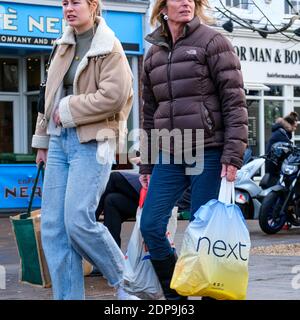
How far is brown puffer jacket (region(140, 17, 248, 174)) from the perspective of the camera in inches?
217

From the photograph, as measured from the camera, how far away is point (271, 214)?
13.1m

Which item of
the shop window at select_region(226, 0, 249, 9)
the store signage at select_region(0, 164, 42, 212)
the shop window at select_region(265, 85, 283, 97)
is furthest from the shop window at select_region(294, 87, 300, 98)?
the store signage at select_region(0, 164, 42, 212)

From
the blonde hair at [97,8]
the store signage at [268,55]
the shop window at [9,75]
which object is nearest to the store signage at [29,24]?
the shop window at [9,75]

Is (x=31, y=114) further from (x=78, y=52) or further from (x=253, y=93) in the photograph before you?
(x=78, y=52)

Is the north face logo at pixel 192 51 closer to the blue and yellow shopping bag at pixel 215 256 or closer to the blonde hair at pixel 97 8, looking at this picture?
the blonde hair at pixel 97 8

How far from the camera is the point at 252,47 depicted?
78.5 feet

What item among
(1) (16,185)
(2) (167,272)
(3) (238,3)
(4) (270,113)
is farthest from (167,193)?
(4) (270,113)

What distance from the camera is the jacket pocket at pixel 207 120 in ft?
18.3

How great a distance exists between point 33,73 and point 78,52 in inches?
581

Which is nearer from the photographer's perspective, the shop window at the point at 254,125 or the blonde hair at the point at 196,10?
the blonde hair at the point at 196,10

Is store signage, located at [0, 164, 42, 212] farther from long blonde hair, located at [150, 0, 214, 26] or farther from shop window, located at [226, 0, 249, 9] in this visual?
long blonde hair, located at [150, 0, 214, 26]

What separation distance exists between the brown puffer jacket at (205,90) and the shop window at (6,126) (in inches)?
578

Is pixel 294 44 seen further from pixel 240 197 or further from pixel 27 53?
pixel 240 197

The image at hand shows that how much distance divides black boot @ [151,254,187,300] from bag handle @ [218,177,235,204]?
56 cm
